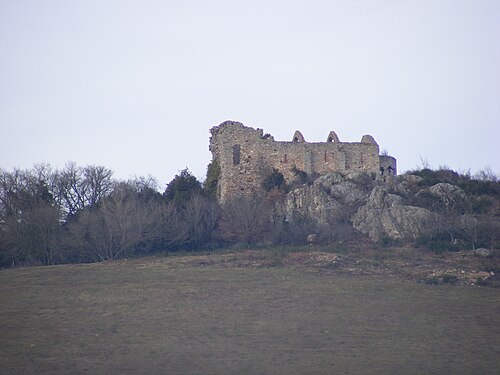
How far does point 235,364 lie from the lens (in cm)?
1827

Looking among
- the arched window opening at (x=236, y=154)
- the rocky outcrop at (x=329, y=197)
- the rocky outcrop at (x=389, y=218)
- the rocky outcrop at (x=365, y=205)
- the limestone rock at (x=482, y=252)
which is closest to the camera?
the limestone rock at (x=482, y=252)

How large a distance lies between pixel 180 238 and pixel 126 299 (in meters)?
14.8

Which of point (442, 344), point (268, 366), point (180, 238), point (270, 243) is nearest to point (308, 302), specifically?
point (442, 344)

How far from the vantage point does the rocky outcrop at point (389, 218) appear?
38219 millimetres

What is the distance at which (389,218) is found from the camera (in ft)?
129

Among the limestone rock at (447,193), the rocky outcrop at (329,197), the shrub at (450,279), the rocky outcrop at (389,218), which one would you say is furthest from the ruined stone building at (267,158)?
the shrub at (450,279)

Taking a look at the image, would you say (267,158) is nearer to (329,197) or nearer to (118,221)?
(329,197)

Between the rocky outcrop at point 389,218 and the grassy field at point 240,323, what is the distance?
8.68m

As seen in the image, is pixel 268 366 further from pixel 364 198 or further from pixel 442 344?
pixel 364 198

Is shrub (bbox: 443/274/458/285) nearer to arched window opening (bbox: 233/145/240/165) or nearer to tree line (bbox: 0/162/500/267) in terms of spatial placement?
tree line (bbox: 0/162/500/267)

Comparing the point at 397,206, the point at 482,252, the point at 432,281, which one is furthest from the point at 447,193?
the point at 432,281

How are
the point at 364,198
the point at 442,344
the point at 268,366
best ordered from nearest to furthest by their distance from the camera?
the point at 268,366 < the point at 442,344 < the point at 364,198

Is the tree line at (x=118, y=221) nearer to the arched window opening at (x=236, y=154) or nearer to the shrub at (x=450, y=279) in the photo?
the arched window opening at (x=236, y=154)

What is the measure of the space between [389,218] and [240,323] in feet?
60.4
